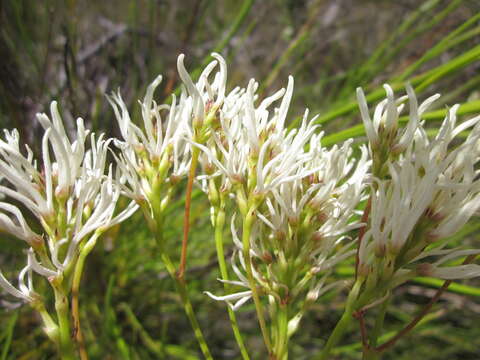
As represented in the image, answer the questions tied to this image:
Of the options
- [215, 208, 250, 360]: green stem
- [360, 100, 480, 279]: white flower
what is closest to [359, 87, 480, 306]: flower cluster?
[360, 100, 480, 279]: white flower

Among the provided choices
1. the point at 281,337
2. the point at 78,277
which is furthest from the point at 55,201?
the point at 281,337

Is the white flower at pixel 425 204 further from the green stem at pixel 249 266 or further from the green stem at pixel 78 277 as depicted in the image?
the green stem at pixel 78 277

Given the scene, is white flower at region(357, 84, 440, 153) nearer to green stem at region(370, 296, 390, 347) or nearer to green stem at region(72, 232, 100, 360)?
green stem at region(370, 296, 390, 347)

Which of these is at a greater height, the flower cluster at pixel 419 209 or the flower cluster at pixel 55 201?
the flower cluster at pixel 55 201

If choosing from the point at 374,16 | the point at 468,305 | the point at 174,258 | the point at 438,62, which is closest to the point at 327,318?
the point at 468,305

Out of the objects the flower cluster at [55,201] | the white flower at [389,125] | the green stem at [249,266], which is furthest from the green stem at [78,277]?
the white flower at [389,125]

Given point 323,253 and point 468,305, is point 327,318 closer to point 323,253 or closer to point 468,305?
point 468,305

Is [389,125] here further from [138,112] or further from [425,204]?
[138,112]

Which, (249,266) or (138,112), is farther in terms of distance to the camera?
(138,112)

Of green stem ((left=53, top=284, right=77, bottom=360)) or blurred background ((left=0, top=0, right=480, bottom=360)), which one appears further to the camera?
blurred background ((left=0, top=0, right=480, bottom=360))

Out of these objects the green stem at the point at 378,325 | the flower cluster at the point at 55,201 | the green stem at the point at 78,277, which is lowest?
the green stem at the point at 378,325

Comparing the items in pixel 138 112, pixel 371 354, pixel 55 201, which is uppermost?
pixel 138 112
